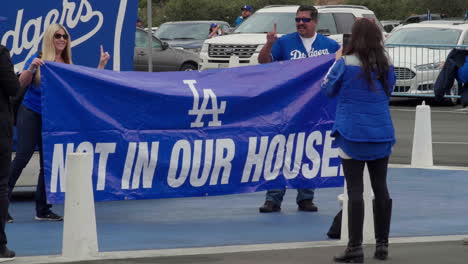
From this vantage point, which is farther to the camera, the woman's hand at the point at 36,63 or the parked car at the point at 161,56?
the parked car at the point at 161,56

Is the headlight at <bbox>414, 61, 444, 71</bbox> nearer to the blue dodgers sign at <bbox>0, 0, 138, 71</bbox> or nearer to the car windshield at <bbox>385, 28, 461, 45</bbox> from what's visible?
the car windshield at <bbox>385, 28, 461, 45</bbox>

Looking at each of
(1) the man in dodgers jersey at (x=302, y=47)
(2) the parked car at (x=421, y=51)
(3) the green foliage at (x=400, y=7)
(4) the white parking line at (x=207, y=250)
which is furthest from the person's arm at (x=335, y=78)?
(3) the green foliage at (x=400, y=7)

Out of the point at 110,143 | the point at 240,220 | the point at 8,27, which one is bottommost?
the point at 240,220

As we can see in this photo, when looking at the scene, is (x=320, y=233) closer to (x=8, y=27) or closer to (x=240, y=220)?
(x=240, y=220)

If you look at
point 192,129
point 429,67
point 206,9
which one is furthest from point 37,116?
point 206,9

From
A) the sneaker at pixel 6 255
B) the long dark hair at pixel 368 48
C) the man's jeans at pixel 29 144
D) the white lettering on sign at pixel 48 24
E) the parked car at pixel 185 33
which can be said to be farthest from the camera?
the parked car at pixel 185 33

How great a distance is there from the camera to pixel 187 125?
1083cm

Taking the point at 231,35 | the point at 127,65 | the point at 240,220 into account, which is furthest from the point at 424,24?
the point at 240,220

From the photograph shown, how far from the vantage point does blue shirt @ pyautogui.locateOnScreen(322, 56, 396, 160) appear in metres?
8.80

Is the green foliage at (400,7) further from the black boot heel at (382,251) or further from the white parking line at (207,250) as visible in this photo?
the black boot heel at (382,251)

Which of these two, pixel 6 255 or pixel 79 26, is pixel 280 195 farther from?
pixel 6 255

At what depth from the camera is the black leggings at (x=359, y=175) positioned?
8852 millimetres

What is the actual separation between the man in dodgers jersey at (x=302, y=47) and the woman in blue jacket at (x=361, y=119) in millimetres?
2675

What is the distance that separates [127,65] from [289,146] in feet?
8.64
